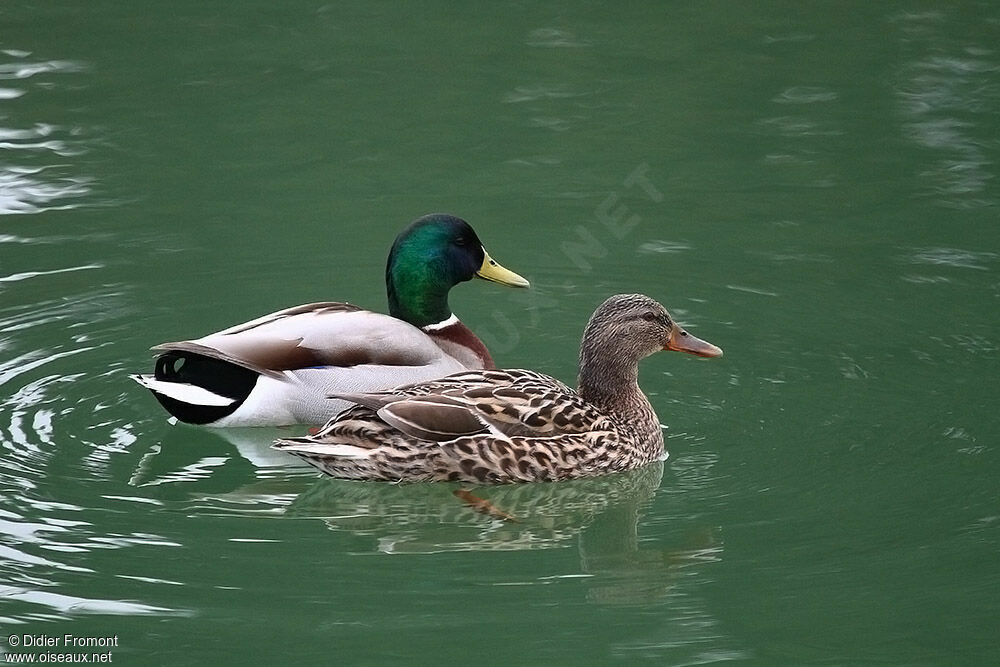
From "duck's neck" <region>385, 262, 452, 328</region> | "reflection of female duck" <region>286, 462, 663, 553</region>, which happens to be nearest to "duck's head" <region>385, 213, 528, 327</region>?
"duck's neck" <region>385, 262, 452, 328</region>

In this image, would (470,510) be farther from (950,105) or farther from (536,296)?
(950,105)

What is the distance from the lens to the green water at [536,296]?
657 cm

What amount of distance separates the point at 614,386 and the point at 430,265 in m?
1.49

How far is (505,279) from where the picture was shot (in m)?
9.59

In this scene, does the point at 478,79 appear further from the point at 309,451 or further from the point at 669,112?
the point at 309,451

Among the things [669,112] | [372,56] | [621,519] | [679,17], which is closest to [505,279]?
[621,519]

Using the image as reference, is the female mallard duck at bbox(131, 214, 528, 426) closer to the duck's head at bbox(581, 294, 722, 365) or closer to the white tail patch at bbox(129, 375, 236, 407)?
the white tail patch at bbox(129, 375, 236, 407)

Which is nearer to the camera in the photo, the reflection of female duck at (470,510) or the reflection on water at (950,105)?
the reflection of female duck at (470,510)

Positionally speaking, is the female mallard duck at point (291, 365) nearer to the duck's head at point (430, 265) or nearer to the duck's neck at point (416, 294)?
the duck's head at point (430, 265)

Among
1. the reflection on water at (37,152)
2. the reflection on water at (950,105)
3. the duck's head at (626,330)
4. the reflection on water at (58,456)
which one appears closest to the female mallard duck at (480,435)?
the duck's head at (626,330)

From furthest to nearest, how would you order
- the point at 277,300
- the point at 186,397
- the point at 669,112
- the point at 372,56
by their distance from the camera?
1. the point at 372,56
2. the point at 669,112
3. the point at 277,300
4. the point at 186,397

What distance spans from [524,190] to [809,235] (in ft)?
6.87

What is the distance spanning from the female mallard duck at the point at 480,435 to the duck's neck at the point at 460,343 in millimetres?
1097

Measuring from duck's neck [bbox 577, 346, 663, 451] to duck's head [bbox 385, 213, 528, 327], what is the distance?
122 cm
